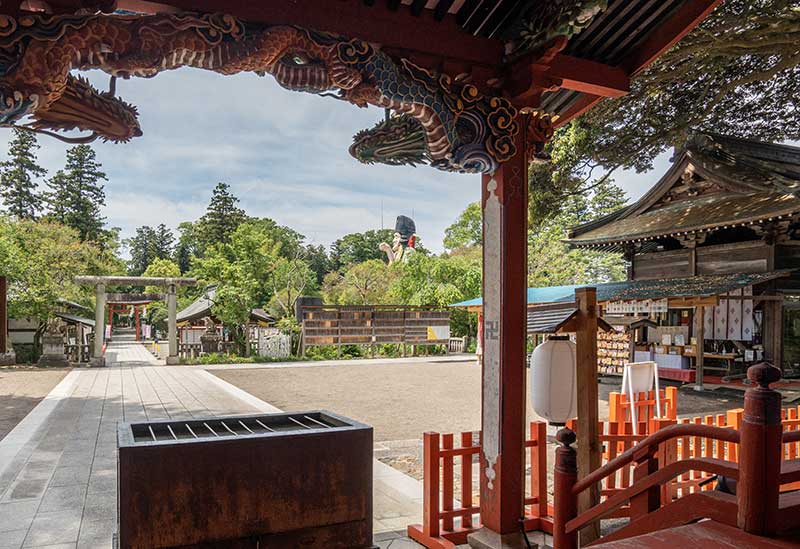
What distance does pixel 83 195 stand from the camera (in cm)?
4175

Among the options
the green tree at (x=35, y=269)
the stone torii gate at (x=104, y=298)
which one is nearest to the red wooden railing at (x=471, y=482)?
the stone torii gate at (x=104, y=298)

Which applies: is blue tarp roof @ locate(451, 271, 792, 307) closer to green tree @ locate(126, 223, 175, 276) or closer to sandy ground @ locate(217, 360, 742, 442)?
sandy ground @ locate(217, 360, 742, 442)

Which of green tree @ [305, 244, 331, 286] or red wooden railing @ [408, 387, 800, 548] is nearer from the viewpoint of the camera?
red wooden railing @ [408, 387, 800, 548]

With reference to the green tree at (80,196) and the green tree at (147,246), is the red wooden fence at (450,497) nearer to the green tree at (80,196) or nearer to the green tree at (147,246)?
the green tree at (80,196)

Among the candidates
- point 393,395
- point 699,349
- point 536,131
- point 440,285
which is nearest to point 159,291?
point 440,285

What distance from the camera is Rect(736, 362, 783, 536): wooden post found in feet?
5.96

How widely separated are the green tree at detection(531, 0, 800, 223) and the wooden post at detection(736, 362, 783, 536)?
6.00 m

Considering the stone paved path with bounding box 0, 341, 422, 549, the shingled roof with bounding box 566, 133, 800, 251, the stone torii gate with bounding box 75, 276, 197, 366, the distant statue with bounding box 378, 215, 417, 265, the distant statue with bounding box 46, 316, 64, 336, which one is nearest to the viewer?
the stone paved path with bounding box 0, 341, 422, 549

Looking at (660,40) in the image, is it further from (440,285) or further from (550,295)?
(440,285)

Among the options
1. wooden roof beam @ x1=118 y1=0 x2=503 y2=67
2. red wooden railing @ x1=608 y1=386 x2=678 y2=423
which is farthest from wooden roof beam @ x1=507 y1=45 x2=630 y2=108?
red wooden railing @ x1=608 y1=386 x2=678 y2=423

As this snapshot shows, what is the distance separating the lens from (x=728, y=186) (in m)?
12.2

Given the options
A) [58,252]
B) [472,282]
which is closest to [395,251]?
[472,282]

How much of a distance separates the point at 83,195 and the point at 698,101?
44992 millimetres

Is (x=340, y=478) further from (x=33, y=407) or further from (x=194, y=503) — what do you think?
(x=33, y=407)
